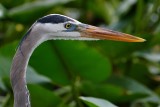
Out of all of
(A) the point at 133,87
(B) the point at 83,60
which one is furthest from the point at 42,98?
(A) the point at 133,87

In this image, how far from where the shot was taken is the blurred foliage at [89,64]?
2.37 m

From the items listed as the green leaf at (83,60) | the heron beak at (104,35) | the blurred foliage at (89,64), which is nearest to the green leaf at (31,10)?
the blurred foliage at (89,64)

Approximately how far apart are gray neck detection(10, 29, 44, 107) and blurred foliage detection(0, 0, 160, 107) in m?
0.23

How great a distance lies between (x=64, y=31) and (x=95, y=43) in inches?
34.6

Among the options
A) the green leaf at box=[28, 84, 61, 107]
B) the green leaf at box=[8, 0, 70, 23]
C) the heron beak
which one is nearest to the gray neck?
the heron beak

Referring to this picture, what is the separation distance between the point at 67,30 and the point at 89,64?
68 cm

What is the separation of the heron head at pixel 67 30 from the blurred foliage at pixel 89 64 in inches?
8.6

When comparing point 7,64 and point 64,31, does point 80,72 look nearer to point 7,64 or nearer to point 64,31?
Result: point 7,64

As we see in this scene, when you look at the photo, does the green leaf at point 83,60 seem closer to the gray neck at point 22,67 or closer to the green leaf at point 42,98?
the green leaf at point 42,98

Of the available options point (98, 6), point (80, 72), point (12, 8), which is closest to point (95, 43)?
point (80, 72)

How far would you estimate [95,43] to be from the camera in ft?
8.70

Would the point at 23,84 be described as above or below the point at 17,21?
below

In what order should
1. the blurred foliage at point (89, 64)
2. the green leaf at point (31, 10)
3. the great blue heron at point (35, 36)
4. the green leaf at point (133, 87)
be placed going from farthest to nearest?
the green leaf at point (31, 10) < the green leaf at point (133, 87) < the blurred foliage at point (89, 64) < the great blue heron at point (35, 36)

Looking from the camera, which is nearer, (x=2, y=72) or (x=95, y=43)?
(x=2, y=72)
